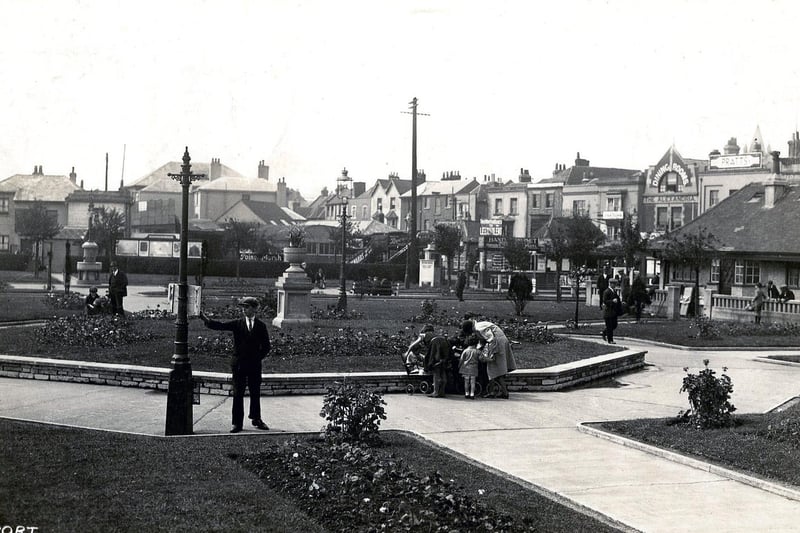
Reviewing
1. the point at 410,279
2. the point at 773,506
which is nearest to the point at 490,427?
the point at 773,506

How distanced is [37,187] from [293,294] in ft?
211

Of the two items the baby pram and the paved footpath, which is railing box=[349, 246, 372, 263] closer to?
the paved footpath

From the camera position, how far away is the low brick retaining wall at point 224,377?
49.0 feet

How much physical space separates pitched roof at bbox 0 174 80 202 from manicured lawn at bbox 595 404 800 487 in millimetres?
74573

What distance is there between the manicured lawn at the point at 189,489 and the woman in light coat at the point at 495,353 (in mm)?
4669

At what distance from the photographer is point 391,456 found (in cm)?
1010

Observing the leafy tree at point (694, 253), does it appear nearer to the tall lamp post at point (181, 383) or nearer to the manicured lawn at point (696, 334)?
the manicured lawn at point (696, 334)

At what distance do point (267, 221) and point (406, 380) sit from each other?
8077 centimetres

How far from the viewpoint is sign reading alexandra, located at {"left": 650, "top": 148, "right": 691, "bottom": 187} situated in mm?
72250

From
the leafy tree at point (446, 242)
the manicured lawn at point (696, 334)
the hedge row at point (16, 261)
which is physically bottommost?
the manicured lawn at point (696, 334)

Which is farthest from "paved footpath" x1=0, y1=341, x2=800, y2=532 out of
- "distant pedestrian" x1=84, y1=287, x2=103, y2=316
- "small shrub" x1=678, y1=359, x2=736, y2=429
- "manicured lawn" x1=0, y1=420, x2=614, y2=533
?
"distant pedestrian" x1=84, y1=287, x2=103, y2=316

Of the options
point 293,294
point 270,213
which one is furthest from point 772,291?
point 270,213

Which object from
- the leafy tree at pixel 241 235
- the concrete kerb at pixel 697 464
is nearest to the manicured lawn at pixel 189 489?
the concrete kerb at pixel 697 464

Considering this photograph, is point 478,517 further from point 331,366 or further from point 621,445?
point 331,366
